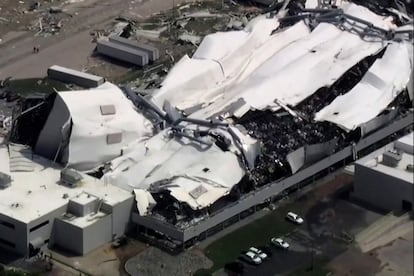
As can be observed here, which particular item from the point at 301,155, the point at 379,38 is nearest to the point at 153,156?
the point at 301,155

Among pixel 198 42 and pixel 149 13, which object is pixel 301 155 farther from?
pixel 149 13

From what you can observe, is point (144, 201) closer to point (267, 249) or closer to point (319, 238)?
point (267, 249)

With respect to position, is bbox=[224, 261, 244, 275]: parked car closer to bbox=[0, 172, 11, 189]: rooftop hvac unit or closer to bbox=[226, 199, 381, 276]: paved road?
bbox=[226, 199, 381, 276]: paved road

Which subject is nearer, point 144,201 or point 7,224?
point 7,224

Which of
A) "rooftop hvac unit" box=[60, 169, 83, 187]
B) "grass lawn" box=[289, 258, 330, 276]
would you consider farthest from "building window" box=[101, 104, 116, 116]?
"grass lawn" box=[289, 258, 330, 276]

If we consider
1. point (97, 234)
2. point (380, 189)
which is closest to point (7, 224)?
point (97, 234)

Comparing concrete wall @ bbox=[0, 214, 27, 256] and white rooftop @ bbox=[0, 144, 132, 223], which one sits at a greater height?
white rooftop @ bbox=[0, 144, 132, 223]
